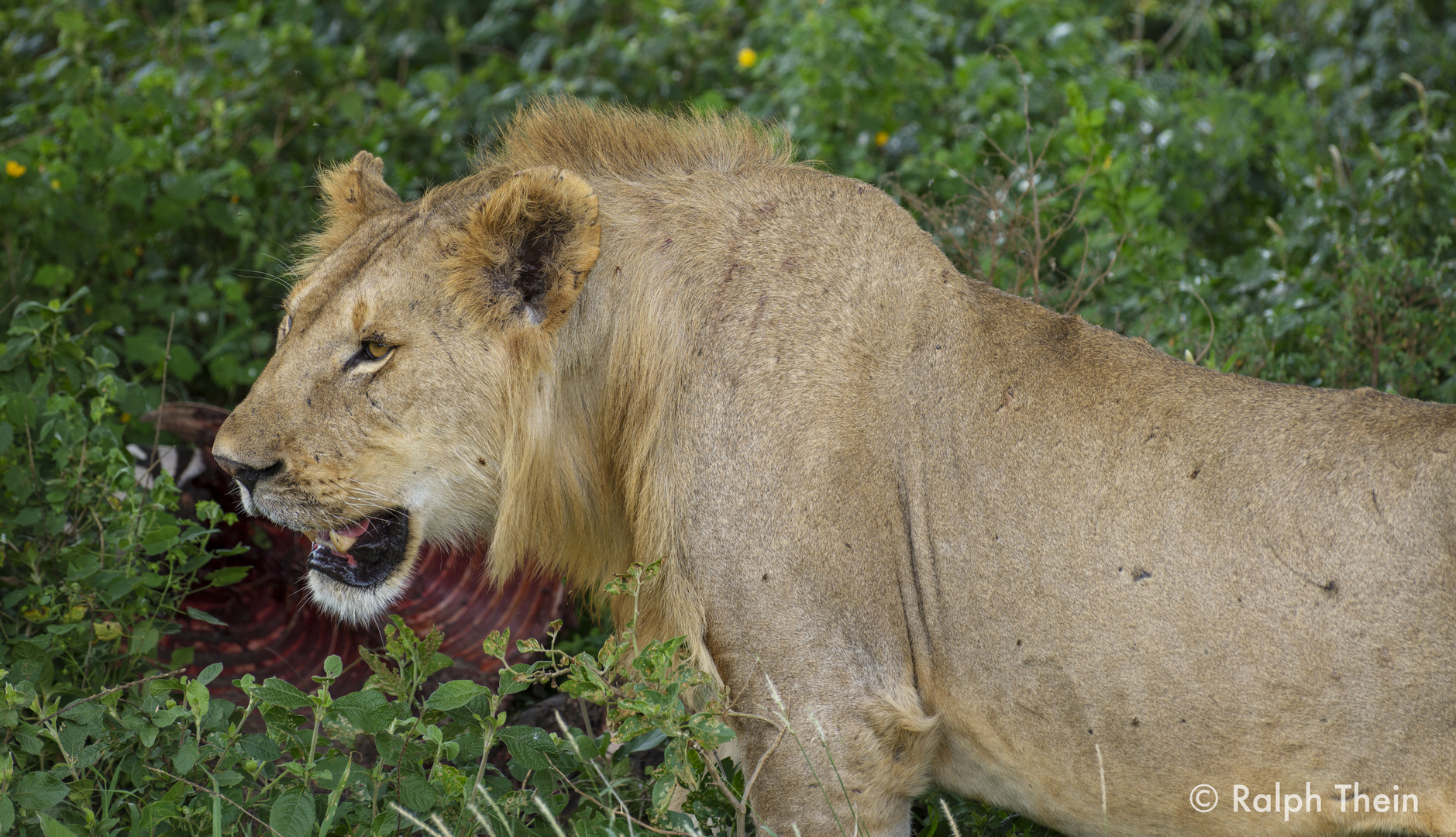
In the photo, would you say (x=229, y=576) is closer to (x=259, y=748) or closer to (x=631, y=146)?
(x=259, y=748)

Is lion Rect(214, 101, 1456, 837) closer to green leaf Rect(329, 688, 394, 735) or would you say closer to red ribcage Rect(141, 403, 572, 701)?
green leaf Rect(329, 688, 394, 735)

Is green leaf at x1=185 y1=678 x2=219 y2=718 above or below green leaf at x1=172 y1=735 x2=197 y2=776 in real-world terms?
above

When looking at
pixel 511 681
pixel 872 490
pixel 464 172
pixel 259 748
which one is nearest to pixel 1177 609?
pixel 872 490

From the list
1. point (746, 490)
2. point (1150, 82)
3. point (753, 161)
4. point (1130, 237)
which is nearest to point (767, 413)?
point (746, 490)

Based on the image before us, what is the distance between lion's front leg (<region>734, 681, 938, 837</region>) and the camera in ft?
7.59

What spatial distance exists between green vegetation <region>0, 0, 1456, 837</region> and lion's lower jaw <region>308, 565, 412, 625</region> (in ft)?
0.55

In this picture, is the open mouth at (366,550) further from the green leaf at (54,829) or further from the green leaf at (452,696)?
the green leaf at (54,829)

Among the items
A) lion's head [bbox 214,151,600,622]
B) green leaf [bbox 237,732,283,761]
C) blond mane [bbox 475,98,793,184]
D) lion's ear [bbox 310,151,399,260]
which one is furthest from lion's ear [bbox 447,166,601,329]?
green leaf [bbox 237,732,283,761]

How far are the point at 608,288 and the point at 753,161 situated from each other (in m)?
0.46

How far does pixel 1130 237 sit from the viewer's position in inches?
168

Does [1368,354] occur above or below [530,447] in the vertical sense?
below

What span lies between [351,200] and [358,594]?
893 mm

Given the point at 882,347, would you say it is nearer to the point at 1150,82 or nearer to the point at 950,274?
the point at 950,274

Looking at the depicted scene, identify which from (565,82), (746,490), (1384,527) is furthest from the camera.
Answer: (565,82)
